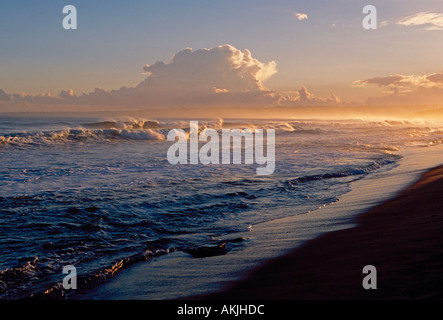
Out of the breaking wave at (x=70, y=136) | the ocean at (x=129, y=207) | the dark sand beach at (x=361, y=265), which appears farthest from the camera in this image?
the breaking wave at (x=70, y=136)

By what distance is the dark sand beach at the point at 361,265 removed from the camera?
3.48 m

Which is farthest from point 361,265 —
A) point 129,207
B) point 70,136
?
point 70,136

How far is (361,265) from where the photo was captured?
14.0 ft

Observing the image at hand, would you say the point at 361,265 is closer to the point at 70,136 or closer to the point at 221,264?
the point at 221,264

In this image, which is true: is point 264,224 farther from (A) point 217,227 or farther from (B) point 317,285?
(B) point 317,285

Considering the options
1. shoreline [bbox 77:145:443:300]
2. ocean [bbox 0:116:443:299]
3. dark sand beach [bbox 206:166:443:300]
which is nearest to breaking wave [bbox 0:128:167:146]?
ocean [bbox 0:116:443:299]

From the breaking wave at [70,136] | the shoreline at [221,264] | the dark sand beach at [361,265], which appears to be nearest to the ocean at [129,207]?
the shoreline at [221,264]

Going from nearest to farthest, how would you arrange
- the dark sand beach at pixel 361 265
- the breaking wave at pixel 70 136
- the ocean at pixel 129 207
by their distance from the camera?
the dark sand beach at pixel 361 265
the ocean at pixel 129 207
the breaking wave at pixel 70 136

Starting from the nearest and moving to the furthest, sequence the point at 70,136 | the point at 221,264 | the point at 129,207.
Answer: the point at 221,264 → the point at 129,207 → the point at 70,136

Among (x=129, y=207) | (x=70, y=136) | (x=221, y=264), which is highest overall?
(x=70, y=136)

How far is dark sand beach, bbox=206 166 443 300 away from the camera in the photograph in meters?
3.48

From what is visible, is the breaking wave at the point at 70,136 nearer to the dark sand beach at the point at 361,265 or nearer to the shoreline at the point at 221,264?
the shoreline at the point at 221,264

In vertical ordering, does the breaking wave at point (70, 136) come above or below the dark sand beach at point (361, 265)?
above

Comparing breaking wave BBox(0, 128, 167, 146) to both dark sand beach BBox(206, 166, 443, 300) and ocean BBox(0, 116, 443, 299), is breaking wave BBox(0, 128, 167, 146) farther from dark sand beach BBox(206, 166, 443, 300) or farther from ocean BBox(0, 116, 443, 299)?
dark sand beach BBox(206, 166, 443, 300)
